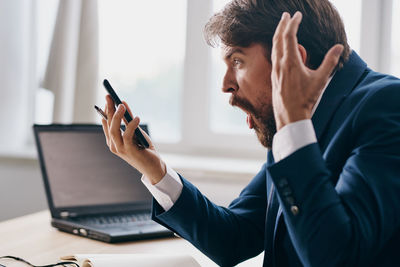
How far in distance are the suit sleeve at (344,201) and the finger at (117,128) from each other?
0.37 metres

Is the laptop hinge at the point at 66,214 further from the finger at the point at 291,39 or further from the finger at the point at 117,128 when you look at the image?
the finger at the point at 291,39

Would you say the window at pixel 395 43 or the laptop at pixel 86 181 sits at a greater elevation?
the window at pixel 395 43

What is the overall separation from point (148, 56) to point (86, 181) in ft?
3.64

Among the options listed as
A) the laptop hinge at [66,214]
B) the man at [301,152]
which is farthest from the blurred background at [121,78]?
the man at [301,152]

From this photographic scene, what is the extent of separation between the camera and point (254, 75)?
1081mm

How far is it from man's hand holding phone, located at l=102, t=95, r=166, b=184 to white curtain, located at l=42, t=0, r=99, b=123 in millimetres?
1190

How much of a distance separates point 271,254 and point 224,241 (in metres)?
0.15

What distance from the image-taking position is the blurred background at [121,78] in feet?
7.34

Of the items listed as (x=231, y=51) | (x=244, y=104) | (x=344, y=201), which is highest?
(x=231, y=51)

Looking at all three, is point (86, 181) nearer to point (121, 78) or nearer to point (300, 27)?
point (300, 27)

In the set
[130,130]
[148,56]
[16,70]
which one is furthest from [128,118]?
[16,70]

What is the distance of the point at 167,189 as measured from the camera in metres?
→ 1.07

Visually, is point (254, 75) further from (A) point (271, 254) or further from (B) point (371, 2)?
(B) point (371, 2)

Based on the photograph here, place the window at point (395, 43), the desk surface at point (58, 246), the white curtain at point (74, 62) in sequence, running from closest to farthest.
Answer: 1. the desk surface at point (58, 246)
2. the window at point (395, 43)
3. the white curtain at point (74, 62)
